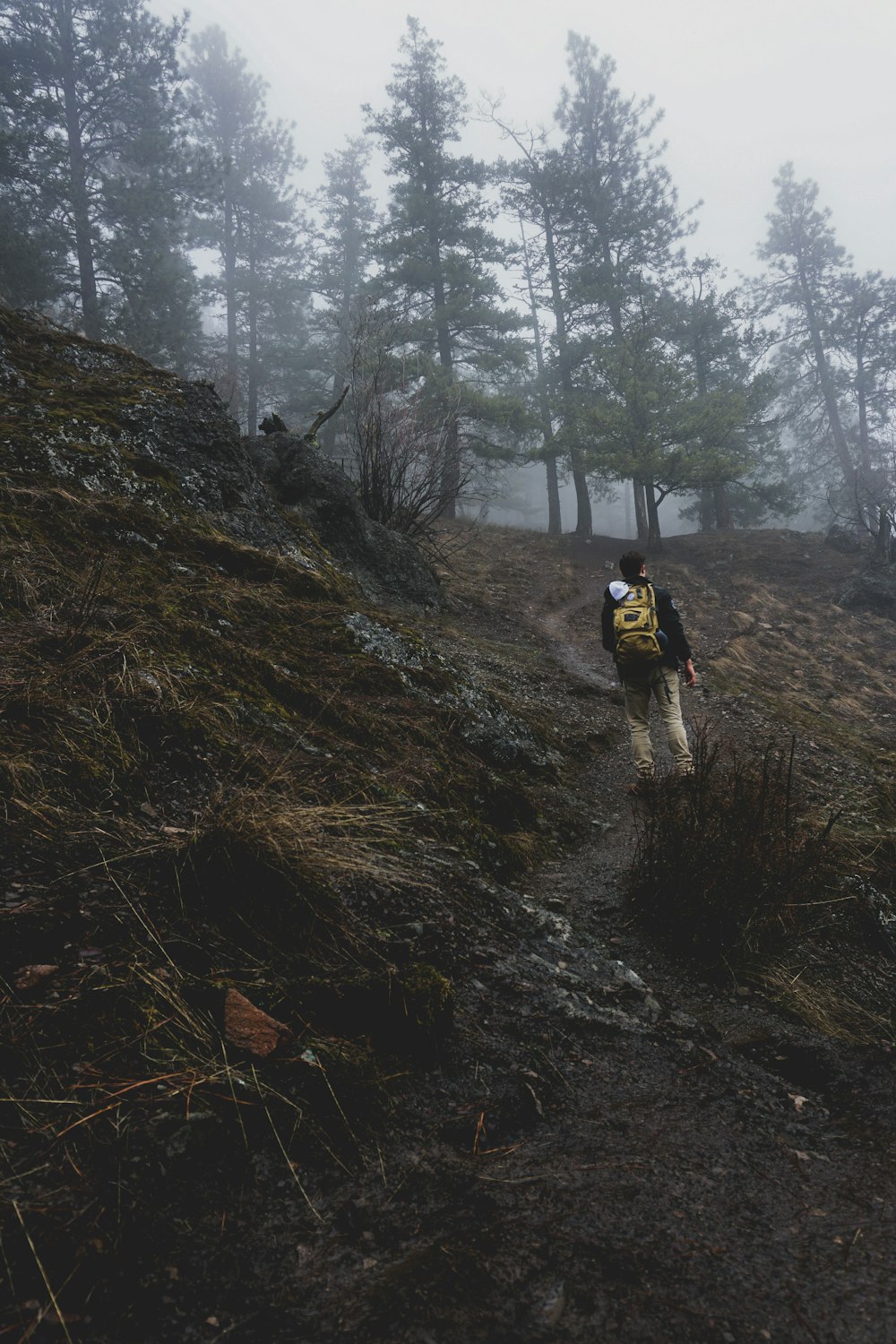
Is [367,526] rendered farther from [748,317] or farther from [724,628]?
[748,317]

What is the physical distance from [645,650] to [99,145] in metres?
21.1

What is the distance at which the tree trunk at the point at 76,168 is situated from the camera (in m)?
15.6

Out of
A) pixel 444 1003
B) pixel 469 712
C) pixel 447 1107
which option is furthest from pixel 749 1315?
pixel 469 712

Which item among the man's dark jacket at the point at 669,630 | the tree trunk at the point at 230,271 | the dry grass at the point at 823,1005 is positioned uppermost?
the tree trunk at the point at 230,271

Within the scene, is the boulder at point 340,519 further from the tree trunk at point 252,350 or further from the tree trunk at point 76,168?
the tree trunk at point 252,350

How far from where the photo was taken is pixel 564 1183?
56.6 inches

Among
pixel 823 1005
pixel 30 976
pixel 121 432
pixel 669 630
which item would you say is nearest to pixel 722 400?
pixel 669 630

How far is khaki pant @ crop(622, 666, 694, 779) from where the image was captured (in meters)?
5.14

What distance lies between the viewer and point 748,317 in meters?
21.3

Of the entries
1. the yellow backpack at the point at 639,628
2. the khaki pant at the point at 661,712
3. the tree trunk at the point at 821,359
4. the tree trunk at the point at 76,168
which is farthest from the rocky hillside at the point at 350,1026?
the tree trunk at the point at 821,359

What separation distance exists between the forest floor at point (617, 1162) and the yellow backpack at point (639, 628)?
203 cm

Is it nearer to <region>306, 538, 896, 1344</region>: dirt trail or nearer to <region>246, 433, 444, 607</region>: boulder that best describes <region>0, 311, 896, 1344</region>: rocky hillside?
<region>306, 538, 896, 1344</region>: dirt trail

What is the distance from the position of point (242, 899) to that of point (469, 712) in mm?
2960

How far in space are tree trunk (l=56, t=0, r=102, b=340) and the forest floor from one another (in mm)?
18312
